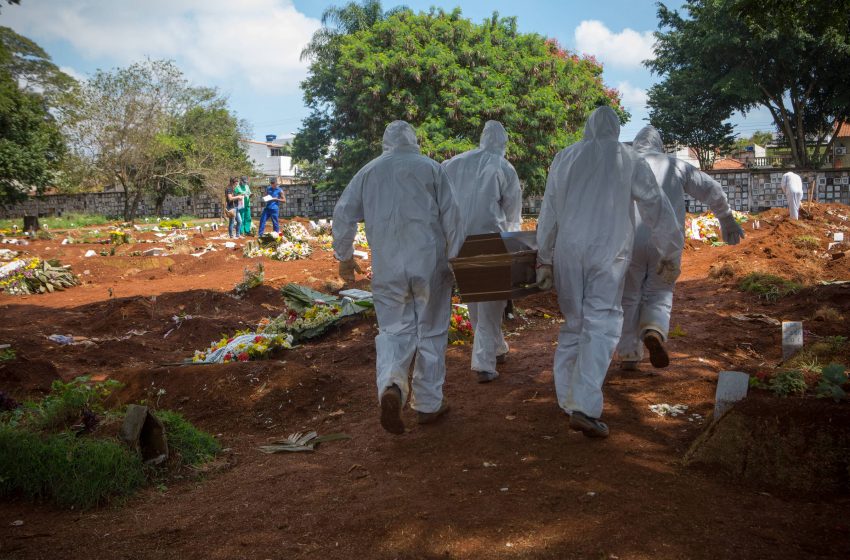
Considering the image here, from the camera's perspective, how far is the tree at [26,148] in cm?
2247

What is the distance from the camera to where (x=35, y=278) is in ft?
43.6

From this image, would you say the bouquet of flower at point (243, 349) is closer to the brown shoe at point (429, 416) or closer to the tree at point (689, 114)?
the brown shoe at point (429, 416)

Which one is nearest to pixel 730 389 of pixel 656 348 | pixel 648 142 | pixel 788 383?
pixel 788 383

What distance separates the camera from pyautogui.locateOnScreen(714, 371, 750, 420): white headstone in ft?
13.5

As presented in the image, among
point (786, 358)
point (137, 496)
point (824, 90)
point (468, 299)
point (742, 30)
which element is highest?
point (742, 30)

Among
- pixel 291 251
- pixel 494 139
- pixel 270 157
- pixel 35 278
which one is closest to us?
pixel 494 139

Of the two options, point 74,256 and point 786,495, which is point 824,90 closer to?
point 74,256

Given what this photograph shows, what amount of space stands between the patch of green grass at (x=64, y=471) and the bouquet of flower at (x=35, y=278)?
10225 millimetres

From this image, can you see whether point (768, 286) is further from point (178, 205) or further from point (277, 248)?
point (178, 205)

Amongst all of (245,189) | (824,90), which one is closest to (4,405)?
(245,189)

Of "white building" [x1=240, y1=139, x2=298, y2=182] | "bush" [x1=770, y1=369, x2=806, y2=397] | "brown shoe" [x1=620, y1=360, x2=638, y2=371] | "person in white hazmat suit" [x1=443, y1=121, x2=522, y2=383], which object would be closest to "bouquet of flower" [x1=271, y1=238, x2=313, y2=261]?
"person in white hazmat suit" [x1=443, y1=121, x2=522, y2=383]

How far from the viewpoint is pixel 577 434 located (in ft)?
14.9

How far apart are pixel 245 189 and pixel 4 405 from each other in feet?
51.1

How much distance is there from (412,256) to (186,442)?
75.5 inches
